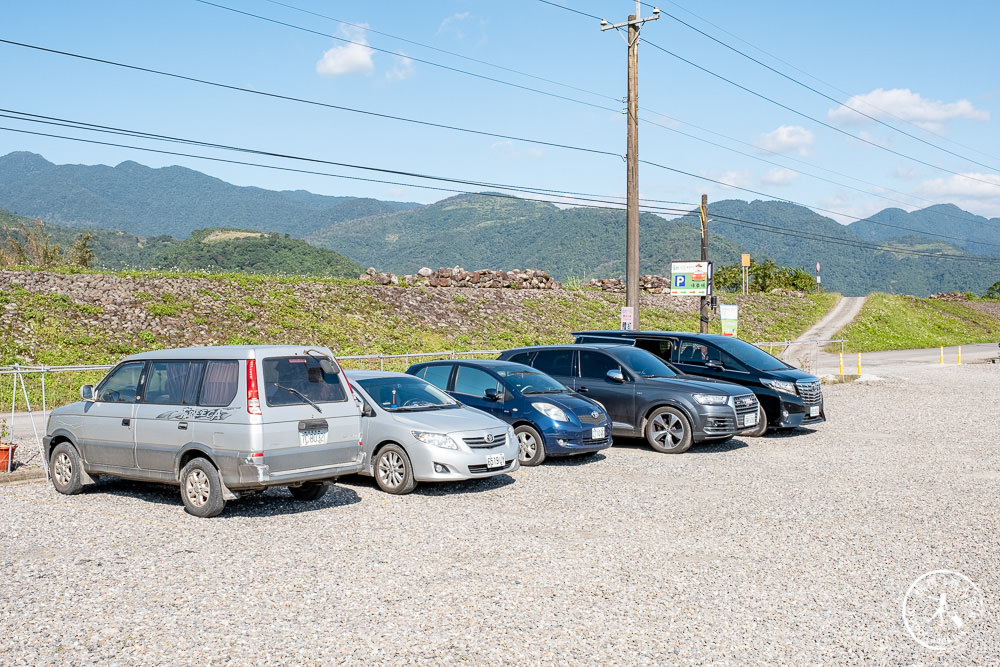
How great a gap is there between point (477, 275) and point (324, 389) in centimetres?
3945

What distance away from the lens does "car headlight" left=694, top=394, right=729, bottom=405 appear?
547 inches

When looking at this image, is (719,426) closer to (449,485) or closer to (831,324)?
(449,485)

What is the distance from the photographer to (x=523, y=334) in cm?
4150

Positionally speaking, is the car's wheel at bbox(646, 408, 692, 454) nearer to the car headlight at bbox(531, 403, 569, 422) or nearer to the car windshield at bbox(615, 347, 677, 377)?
the car windshield at bbox(615, 347, 677, 377)

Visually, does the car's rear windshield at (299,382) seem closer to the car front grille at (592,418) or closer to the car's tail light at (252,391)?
the car's tail light at (252,391)

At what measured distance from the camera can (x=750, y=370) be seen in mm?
16203

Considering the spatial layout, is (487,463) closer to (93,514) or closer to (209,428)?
(209,428)

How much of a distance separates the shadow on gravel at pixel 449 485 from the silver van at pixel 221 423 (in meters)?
1.17

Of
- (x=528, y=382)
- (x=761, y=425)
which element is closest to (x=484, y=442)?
(x=528, y=382)

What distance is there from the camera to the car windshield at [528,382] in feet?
42.1


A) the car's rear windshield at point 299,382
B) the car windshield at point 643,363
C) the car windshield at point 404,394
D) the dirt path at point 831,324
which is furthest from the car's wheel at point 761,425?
the dirt path at point 831,324

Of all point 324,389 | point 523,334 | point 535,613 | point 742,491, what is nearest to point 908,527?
point 742,491

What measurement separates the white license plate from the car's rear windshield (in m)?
0.34

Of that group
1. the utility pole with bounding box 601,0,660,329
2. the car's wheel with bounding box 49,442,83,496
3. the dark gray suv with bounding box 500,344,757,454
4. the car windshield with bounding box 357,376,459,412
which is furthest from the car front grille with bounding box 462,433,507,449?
the utility pole with bounding box 601,0,660,329
